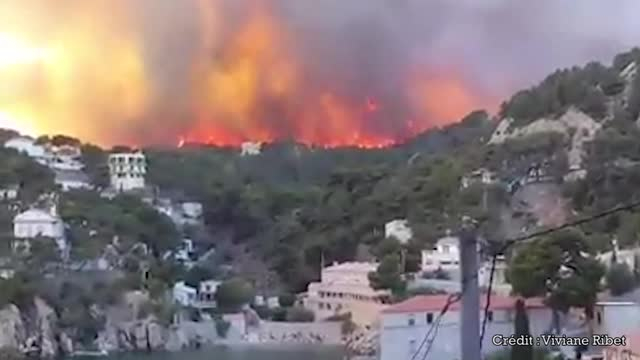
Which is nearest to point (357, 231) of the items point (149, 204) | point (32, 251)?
point (149, 204)

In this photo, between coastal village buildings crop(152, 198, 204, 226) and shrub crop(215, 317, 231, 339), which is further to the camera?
coastal village buildings crop(152, 198, 204, 226)

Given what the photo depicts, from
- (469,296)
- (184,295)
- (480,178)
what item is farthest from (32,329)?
(469,296)

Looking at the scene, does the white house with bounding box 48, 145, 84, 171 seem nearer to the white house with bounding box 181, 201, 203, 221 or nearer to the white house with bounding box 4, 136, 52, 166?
the white house with bounding box 4, 136, 52, 166

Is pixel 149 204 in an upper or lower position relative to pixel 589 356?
upper

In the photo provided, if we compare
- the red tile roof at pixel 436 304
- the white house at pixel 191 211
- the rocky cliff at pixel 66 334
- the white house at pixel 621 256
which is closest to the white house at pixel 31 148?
the white house at pixel 191 211

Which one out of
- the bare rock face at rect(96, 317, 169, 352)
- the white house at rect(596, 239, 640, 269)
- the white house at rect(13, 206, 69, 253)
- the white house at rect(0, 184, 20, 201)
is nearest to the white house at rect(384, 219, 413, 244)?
the bare rock face at rect(96, 317, 169, 352)

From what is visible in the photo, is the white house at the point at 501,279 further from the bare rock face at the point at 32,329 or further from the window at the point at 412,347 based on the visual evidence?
the bare rock face at the point at 32,329

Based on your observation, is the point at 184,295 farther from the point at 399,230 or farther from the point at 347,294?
the point at 399,230

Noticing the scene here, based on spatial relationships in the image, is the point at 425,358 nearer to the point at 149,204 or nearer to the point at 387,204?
the point at 387,204
